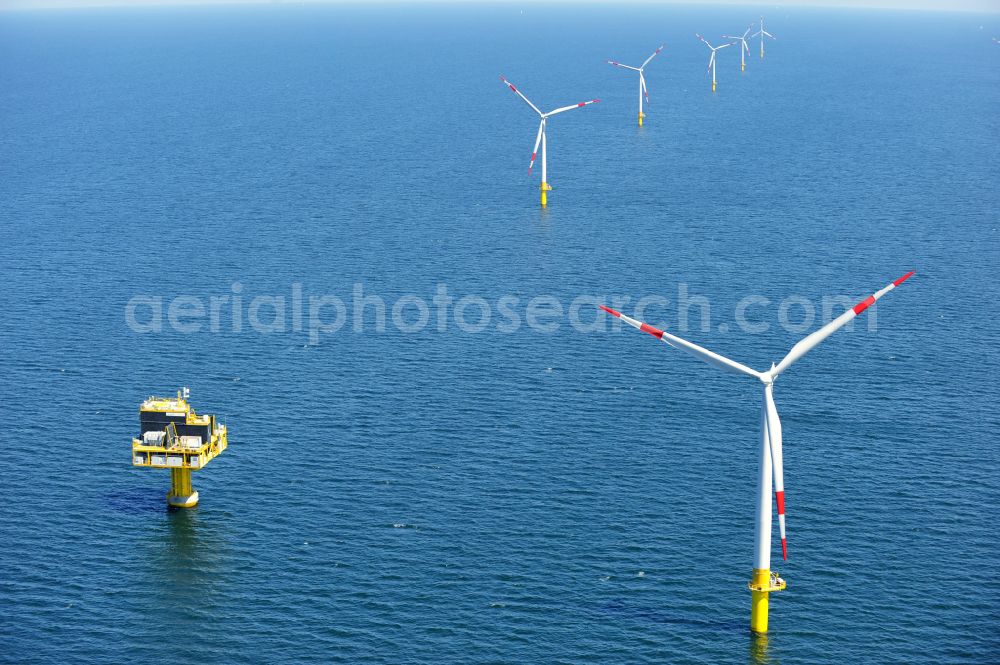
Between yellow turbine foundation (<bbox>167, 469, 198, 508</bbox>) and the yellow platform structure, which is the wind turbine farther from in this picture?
yellow turbine foundation (<bbox>167, 469, 198, 508</bbox>)

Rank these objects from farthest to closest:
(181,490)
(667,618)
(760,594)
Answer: (181,490) < (667,618) < (760,594)

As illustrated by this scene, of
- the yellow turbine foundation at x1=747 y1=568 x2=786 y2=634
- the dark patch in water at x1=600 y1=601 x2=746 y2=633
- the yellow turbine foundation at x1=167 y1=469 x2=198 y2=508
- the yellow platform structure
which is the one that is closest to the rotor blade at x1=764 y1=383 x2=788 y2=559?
the yellow turbine foundation at x1=747 y1=568 x2=786 y2=634

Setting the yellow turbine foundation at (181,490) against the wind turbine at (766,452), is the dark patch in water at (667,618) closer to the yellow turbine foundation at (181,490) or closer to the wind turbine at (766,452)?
the wind turbine at (766,452)

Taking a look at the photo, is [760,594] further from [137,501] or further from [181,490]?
[137,501]

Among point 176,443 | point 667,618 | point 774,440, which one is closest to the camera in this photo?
point 774,440

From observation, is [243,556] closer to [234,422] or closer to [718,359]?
[234,422]

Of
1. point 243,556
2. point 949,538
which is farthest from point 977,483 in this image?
point 243,556

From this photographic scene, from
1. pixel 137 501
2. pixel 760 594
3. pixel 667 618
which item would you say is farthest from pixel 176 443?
pixel 760 594
